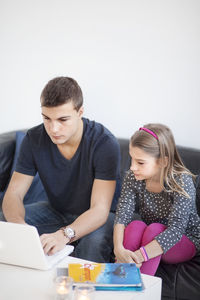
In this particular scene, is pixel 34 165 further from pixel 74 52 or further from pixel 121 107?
pixel 74 52

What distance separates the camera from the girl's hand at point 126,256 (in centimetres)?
171

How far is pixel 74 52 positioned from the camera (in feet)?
8.95

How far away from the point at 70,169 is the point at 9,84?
1135 millimetres

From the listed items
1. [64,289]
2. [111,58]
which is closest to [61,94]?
[111,58]

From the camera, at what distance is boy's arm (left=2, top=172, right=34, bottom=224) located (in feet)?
6.39

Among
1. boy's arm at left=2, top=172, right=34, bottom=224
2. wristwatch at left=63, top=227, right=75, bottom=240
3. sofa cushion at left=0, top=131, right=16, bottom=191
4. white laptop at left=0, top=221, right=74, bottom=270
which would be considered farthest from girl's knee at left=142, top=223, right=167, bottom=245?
sofa cushion at left=0, top=131, right=16, bottom=191

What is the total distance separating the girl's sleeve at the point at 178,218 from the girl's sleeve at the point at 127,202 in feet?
0.70

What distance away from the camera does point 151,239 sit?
1.79 metres

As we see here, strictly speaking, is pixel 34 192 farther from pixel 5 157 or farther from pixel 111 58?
pixel 111 58

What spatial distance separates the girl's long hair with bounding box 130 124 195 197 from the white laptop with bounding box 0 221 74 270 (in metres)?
0.62

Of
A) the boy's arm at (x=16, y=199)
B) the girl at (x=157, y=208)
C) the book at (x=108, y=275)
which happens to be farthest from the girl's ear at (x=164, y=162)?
the boy's arm at (x=16, y=199)

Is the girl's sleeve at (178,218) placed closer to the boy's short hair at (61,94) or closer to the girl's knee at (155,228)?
the girl's knee at (155,228)

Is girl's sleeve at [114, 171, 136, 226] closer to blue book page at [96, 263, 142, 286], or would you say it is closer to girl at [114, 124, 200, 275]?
girl at [114, 124, 200, 275]

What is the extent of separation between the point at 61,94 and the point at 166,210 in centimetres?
73
